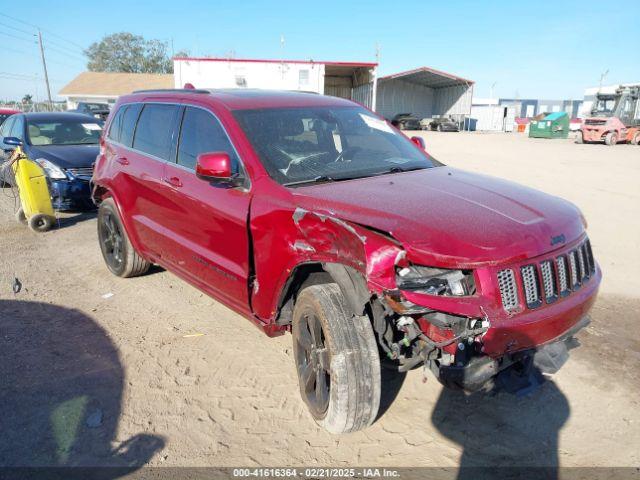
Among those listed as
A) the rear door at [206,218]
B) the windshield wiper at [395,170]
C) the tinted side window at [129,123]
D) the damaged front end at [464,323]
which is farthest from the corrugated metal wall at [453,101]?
the damaged front end at [464,323]

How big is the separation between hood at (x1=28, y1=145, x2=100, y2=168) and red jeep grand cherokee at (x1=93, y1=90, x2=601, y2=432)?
14.9ft

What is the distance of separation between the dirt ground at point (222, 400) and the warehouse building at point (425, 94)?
3855 centimetres

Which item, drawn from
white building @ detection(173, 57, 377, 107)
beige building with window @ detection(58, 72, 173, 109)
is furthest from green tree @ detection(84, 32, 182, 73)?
white building @ detection(173, 57, 377, 107)

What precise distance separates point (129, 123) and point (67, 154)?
4219mm

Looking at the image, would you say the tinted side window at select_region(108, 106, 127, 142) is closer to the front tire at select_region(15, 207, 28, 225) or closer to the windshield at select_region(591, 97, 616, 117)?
the front tire at select_region(15, 207, 28, 225)

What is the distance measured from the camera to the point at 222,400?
3.34 meters

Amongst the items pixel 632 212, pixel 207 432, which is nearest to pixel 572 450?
pixel 207 432

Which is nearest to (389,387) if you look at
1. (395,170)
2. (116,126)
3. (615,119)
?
(395,170)

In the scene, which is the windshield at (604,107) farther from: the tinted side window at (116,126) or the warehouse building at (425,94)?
the tinted side window at (116,126)

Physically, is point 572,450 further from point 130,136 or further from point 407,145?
point 130,136

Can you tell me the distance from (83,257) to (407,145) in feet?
14.6

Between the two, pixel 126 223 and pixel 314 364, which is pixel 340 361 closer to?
pixel 314 364

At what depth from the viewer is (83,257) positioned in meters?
6.37

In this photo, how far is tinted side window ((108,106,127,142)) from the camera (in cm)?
521
